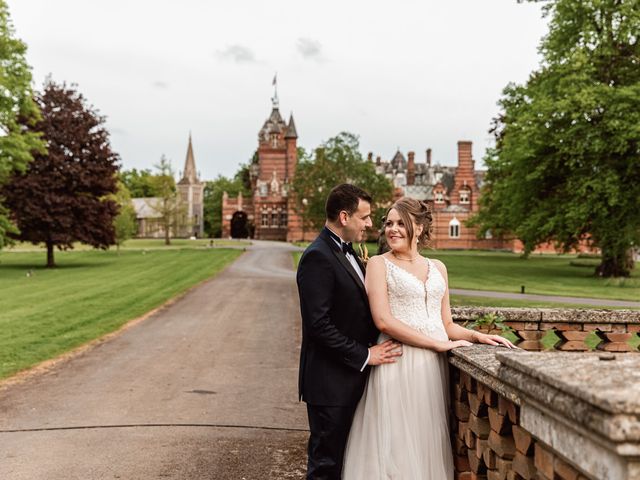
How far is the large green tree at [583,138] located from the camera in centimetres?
2705

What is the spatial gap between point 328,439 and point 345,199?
1.55m

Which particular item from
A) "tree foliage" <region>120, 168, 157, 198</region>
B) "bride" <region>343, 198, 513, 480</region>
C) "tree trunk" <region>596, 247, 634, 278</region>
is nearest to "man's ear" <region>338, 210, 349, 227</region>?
"bride" <region>343, 198, 513, 480</region>

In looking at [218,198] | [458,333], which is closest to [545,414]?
[458,333]

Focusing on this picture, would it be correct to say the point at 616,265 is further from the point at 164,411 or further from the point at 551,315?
the point at 164,411

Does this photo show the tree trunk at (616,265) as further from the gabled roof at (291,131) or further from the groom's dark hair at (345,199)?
the gabled roof at (291,131)

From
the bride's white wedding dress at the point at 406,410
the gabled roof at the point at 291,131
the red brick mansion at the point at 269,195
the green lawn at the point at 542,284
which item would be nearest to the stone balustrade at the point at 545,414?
the bride's white wedding dress at the point at 406,410

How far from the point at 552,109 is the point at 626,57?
550cm

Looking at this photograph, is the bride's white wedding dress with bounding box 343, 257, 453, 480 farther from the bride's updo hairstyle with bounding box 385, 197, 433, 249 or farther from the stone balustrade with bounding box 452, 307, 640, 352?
the stone balustrade with bounding box 452, 307, 640, 352

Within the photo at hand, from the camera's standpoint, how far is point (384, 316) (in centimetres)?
395

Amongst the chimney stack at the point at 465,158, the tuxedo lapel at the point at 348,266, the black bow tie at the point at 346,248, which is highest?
the chimney stack at the point at 465,158

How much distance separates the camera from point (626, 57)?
1174 inches

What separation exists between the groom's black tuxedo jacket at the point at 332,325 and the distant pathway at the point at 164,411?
1.71 m

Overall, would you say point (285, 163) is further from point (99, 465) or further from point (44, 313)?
point (99, 465)

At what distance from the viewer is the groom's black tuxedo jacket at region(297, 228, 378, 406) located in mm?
3906
